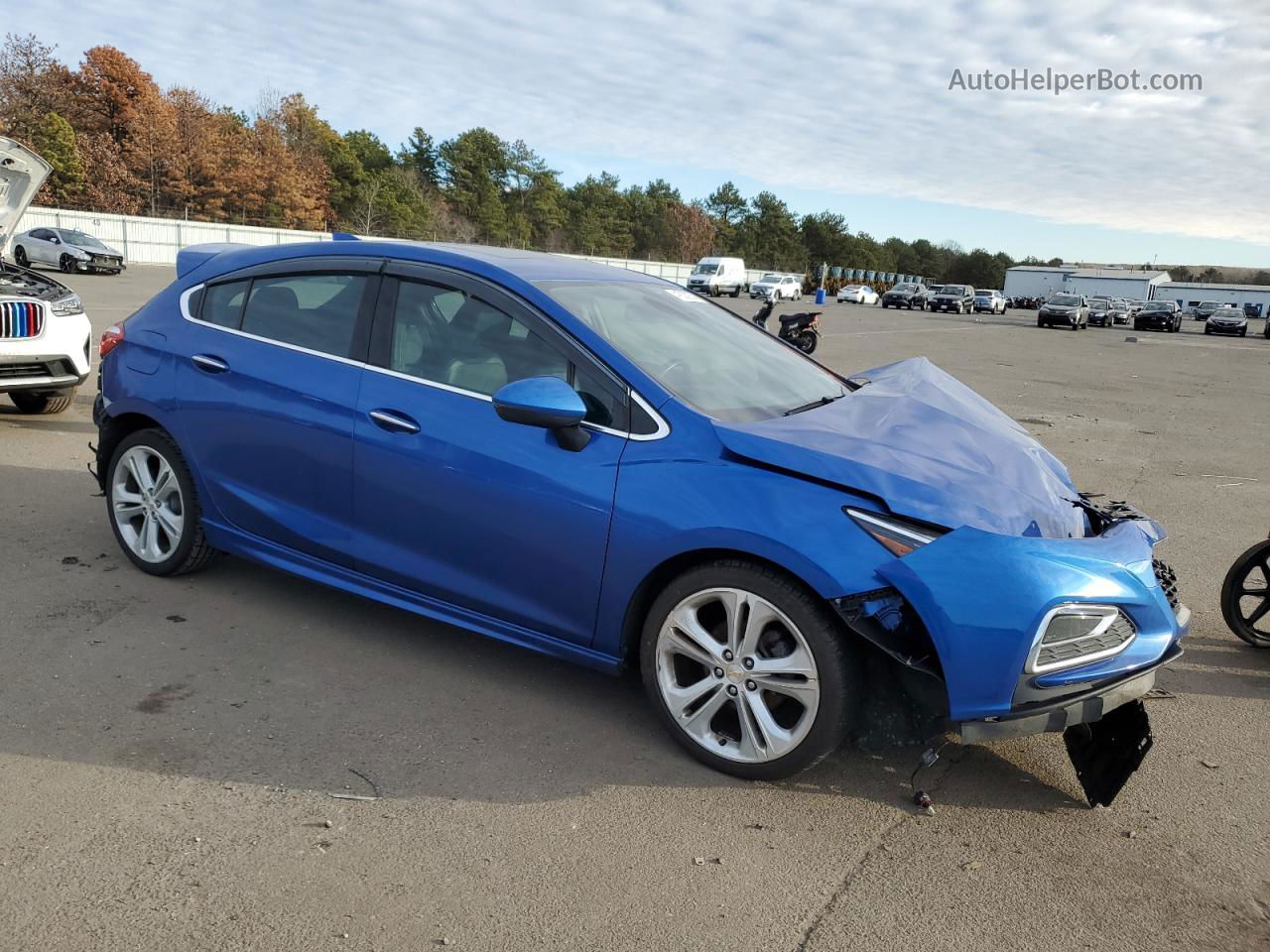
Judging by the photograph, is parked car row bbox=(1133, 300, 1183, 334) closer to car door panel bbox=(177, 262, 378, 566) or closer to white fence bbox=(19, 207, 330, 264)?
white fence bbox=(19, 207, 330, 264)

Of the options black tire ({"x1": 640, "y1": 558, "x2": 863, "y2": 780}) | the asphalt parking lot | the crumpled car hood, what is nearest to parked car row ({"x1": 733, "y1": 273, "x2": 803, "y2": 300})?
the crumpled car hood

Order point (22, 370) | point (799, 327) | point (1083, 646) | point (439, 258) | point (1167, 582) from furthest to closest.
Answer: point (799, 327), point (22, 370), point (439, 258), point (1167, 582), point (1083, 646)

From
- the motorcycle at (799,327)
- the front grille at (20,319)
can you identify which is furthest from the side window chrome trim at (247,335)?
the motorcycle at (799,327)

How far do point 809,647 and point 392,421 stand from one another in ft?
5.85

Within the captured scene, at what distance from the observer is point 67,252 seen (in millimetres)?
32125

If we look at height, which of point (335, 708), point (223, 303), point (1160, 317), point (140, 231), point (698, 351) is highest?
point (1160, 317)

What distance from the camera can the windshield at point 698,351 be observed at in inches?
145

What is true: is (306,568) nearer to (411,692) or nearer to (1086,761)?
(411,692)

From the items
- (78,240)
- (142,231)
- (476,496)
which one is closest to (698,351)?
(476,496)

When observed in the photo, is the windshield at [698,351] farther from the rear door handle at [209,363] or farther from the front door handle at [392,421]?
the rear door handle at [209,363]

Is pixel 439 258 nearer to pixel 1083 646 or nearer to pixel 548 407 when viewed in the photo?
pixel 548 407

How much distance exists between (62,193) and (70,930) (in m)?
60.9

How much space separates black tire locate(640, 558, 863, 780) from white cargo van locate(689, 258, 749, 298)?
49.3m

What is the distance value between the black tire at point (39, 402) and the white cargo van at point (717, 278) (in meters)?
44.6
